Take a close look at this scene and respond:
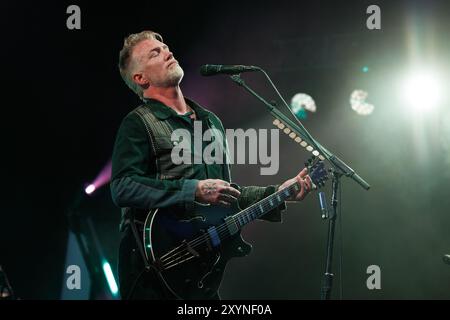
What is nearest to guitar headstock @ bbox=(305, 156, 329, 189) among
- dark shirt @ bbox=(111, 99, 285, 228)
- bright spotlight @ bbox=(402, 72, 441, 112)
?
dark shirt @ bbox=(111, 99, 285, 228)

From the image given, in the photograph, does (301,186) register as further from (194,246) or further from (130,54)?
(130,54)

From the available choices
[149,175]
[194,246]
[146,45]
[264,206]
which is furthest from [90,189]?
[194,246]

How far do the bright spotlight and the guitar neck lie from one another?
385 centimetres

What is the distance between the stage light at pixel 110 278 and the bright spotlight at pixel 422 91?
411 cm

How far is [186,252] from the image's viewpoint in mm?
2742

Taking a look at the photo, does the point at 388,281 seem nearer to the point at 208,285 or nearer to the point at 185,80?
the point at 185,80

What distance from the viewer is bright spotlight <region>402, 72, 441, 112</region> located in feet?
20.7

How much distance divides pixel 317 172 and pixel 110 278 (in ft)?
11.9

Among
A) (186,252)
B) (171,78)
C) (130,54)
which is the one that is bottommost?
(186,252)

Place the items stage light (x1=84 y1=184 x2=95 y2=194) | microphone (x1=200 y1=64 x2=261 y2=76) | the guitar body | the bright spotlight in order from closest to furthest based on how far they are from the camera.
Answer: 1. the guitar body
2. microphone (x1=200 y1=64 x2=261 y2=76)
3. stage light (x1=84 y1=184 x2=95 y2=194)
4. the bright spotlight

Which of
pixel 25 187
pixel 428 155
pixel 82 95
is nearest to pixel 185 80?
pixel 82 95

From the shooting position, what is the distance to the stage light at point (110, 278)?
597 cm

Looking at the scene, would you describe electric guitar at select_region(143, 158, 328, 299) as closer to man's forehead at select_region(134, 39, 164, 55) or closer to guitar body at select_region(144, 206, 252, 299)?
guitar body at select_region(144, 206, 252, 299)

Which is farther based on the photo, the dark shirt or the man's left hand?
the man's left hand
